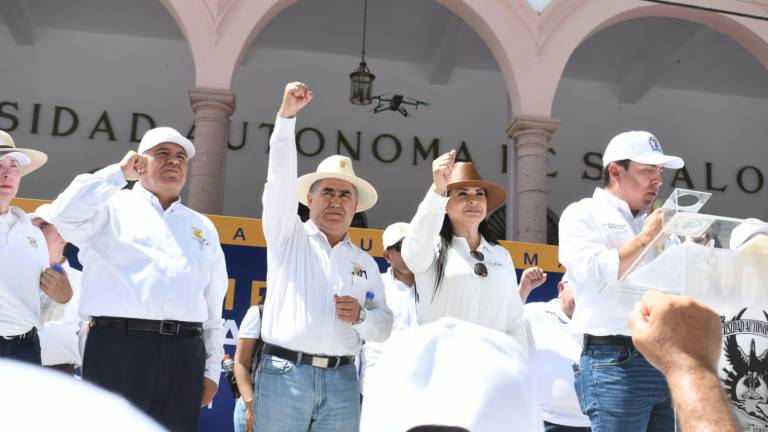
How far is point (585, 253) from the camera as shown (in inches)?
114

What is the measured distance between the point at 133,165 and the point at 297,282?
831mm

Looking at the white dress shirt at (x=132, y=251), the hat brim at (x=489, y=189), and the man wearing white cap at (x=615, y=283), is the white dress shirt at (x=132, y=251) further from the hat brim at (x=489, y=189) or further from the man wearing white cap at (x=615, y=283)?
the man wearing white cap at (x=615, y=283)

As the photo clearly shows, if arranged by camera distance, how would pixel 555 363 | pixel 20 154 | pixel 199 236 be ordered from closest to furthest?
pixel 199 236
pixel 20 154
pixel 555 363

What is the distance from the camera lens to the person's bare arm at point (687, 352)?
1.10 m

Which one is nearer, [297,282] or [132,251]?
[132,251]

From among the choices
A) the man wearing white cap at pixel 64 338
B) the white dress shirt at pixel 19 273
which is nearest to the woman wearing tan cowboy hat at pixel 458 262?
the white dress shirt at pixel 19 273

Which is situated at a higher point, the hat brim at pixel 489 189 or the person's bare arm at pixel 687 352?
the hat brim at pixel 489 189

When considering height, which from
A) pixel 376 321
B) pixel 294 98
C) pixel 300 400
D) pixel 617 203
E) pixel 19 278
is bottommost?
pixel 300 400

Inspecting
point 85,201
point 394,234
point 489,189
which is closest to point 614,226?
point 489,189

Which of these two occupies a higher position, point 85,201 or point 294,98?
point 294,98

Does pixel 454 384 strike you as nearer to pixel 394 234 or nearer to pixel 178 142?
pixel 178 142

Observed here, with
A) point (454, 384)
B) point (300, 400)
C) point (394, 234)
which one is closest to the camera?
point (454, 384)

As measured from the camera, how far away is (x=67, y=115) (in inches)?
472

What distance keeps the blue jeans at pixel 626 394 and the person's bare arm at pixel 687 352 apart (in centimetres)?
163
